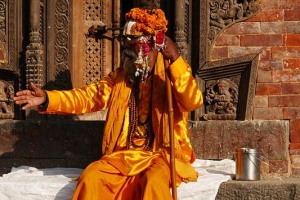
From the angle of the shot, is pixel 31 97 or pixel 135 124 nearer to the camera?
pixel 31 97

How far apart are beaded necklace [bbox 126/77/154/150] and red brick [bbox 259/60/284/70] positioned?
5.06 ft

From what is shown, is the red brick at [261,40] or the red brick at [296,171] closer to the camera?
the red brick at [296,171]

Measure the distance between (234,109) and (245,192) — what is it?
1502mm

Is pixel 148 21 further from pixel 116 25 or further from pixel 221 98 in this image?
pixel 116 25

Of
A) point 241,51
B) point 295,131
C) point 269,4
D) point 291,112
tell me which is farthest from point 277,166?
point 269,4

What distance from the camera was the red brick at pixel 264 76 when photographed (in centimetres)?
730

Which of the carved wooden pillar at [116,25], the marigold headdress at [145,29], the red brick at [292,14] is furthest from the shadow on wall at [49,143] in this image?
the red brick at [292,14]

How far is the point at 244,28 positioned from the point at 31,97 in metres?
2.35

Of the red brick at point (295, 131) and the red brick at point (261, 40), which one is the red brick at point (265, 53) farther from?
the red brick at point (295, 131)

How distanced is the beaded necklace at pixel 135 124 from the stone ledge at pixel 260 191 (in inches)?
27.3

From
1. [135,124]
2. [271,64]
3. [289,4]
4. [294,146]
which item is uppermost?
[289,4]

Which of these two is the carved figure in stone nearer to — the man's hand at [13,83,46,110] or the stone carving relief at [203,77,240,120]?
the stone carving relief at [203,77,240,120]

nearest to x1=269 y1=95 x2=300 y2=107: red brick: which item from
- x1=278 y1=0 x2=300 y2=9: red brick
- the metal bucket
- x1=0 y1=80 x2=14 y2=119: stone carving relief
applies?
x1=278 y1=0 x2=300 y2=9: red brick

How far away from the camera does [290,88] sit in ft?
23.9
